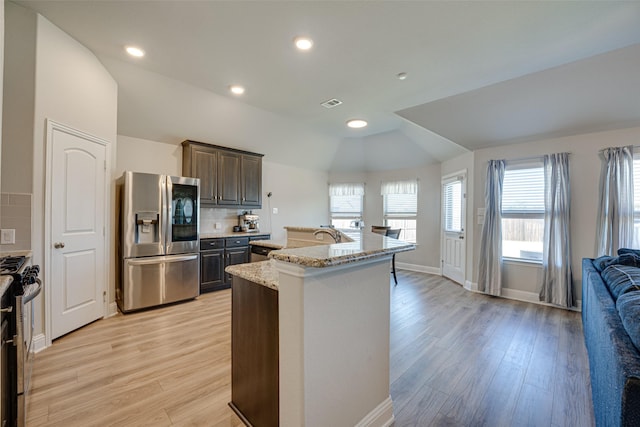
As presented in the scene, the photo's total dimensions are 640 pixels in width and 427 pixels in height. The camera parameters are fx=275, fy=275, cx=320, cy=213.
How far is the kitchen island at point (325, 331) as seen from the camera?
123 centimetres

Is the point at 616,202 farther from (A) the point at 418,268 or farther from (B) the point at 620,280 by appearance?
(A) the point at 418,268

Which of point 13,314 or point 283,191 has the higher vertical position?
point 283,191

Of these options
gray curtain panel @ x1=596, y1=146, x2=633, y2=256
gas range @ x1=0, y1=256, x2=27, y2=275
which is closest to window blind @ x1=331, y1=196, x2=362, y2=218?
gray curtain panel @ x1=596, y1=146, x2=633, y2=256

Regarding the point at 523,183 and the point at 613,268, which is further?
the point at 523,183

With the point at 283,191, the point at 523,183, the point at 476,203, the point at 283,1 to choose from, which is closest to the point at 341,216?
the point at 283,191

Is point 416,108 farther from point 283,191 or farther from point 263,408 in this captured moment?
point 263,408

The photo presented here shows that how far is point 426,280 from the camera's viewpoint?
527cm

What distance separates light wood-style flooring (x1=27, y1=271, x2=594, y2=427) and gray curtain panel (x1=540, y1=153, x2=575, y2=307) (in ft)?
1.26

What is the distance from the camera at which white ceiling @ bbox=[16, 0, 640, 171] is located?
2.15 meters

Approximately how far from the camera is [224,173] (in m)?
4.75

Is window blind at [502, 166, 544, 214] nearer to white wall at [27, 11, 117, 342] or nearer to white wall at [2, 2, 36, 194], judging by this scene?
white wall at [27, 11, 117, 342]

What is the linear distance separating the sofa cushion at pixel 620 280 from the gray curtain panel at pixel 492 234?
7.25 feet

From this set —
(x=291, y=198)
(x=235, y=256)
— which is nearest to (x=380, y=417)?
(x=235, y=256)

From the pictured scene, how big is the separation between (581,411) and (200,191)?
187 inches
